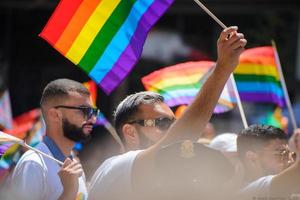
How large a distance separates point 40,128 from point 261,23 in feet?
25.3

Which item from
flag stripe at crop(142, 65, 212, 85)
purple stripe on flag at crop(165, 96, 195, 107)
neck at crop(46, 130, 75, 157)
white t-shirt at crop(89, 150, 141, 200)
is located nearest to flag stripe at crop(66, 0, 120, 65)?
neck at crop(46, 130, 75, 157)

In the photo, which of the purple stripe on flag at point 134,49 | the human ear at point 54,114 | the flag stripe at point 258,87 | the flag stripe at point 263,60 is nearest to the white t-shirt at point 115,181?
the purple stripe on flag at point 134,49

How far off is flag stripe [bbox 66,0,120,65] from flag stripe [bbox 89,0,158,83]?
0.37 feet

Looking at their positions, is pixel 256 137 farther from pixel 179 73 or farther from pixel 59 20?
pixel 179 73

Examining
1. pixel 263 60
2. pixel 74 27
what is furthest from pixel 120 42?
pixel 263 60

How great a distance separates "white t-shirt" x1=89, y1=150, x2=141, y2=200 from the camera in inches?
133

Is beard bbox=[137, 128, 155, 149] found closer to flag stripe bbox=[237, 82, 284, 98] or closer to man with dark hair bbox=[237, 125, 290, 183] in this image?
man with dark hair bbox=[237, 125, 290, 183]

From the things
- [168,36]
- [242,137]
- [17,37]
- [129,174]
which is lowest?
[17,37]

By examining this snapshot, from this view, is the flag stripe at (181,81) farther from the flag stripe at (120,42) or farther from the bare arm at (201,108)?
the bare arm at (201,108)

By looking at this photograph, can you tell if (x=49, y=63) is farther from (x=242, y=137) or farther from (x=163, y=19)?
(x=242, y=137)

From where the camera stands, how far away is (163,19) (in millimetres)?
15336

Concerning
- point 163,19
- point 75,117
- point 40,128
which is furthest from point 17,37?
point 75,117

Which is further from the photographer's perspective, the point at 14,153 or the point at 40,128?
the point at 40,128

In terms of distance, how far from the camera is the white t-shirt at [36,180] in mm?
4441
